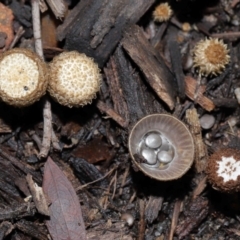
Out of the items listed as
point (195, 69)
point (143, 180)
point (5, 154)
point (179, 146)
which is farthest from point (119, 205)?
point (195, 69)

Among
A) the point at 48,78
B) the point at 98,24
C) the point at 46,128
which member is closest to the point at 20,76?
the point at 48,78

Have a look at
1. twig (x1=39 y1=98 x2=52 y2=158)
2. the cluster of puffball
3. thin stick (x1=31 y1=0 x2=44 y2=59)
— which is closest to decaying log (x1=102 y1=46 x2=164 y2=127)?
the cluster of puffball

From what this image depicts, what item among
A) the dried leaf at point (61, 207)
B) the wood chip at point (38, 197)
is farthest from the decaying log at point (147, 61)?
the wood chip at point (38, 197)

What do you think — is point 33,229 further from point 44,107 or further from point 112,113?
point 112,113

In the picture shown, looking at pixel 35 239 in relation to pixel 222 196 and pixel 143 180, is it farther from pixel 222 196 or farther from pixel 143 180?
pixel 222 196

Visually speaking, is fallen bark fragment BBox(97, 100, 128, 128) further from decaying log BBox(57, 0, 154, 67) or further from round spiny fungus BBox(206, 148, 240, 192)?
round spiny fungus BBox(206, 148, 240, 192)

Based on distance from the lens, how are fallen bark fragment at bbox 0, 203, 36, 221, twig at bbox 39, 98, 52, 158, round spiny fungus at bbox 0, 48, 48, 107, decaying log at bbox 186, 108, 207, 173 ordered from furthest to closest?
decaying log at bbox 186, 108, 207, 173
twig at bbox 39, 98, 52, 158
fallen bark fragment at bbox 0, 203, 36, 221
round spiny fungus at bbox 0, 48, 48, 107

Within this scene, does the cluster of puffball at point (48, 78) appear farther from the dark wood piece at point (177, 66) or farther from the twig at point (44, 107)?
the dark wood piece at point (177, 66)
